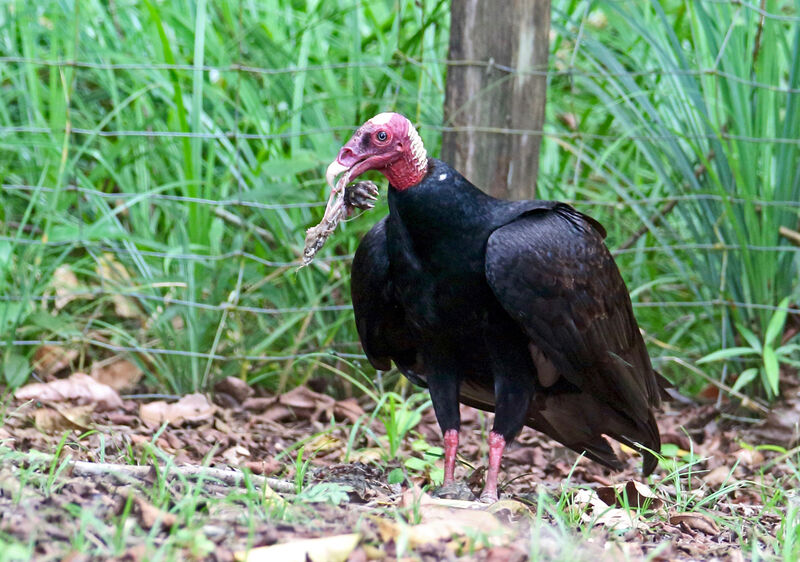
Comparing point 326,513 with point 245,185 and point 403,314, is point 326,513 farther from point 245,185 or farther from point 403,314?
point 245,185

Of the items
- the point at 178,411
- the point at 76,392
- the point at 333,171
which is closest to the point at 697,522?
the point at 333,171

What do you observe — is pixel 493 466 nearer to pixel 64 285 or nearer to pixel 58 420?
pixel 58 420

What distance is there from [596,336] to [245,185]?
184cm

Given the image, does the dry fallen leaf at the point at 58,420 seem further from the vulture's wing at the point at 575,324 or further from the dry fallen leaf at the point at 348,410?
the vulture's wing at the point at 575,324

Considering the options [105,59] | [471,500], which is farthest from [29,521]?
[105,59]

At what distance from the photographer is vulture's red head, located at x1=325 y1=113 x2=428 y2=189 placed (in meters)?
2.84

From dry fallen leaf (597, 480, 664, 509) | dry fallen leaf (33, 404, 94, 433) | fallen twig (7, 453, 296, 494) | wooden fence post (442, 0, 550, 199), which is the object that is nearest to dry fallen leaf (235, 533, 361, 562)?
fallen twig (7, 453, 296, 494)

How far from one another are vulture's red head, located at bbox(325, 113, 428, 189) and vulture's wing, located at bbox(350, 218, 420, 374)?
0.25m

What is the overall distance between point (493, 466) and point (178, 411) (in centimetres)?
131

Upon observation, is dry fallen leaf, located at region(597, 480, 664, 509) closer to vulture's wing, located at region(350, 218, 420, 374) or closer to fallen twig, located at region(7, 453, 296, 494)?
vulture's wing, located at region(350, 218, 420, 374)

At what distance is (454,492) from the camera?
2830mm

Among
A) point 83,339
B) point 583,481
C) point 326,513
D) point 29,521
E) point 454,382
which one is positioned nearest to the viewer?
point 29,521

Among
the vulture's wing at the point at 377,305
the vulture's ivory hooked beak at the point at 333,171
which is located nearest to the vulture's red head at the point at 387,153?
the vulture's ivory hooked beak at the point at 333,171

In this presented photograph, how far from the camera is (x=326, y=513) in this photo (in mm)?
2121
